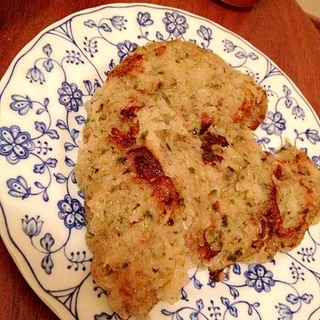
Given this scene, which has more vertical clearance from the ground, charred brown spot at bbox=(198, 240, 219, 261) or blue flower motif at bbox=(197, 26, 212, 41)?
blue flower motif at bbox=(197, 26, 212, 41)

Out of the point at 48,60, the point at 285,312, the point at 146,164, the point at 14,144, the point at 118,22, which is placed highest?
the point at 118,22

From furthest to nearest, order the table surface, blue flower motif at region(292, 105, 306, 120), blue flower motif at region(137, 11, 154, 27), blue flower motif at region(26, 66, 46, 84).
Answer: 1. blue flower motif at region(292, 105, 306, 120)
2. blue flower motif at region(137, 11, 154, 27)
3. the table surface
4. blue flower motif at region(26, 66, 46, 84)

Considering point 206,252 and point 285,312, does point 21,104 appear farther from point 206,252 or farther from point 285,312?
point 285,312

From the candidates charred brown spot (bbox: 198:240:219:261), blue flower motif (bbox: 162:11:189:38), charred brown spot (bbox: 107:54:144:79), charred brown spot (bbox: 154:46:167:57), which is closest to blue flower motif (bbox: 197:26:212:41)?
blue flower motif (bbox: 162:11:189:38)

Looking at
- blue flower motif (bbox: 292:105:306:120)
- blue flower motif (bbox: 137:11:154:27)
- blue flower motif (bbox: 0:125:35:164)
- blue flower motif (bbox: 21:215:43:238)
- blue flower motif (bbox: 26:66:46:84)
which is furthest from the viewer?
blue flower motif (bbox: 292:105:306:120)

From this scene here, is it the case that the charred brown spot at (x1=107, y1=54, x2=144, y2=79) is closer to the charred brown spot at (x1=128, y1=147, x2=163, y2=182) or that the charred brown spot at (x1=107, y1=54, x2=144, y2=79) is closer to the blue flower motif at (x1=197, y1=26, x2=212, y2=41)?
the charred brown spot at (x1=128, y1=147, x2=163, y2=182)

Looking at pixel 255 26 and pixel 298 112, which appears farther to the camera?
pixel 255 26

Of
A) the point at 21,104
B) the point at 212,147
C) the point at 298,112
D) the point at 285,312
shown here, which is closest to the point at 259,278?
the point at 285,312
